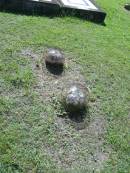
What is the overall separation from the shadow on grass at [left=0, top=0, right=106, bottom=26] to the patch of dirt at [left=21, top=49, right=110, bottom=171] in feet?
7.80

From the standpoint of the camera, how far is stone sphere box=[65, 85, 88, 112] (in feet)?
18.1

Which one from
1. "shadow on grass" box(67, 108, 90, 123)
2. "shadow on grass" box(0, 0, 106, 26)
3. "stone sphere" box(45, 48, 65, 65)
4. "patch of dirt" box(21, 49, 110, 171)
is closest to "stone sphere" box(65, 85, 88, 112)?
"shadow on grass" box(67, 108, 90, 123)

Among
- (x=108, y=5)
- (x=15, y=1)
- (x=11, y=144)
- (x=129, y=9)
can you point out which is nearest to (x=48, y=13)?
(x=15, y=1)

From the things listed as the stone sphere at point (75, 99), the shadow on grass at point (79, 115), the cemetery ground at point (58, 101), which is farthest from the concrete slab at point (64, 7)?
the shadow on grass at point (79, 115)

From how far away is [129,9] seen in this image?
11836 millimetres

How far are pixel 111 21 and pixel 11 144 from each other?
597 cm

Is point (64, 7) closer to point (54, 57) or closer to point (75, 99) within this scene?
point (54, 57)

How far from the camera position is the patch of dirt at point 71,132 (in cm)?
489

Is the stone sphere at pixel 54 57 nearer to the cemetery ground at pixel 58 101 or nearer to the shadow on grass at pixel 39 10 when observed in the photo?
the cemetery ground at pixel 58 101

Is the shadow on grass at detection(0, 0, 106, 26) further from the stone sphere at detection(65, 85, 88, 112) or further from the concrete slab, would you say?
the stone sphere at detection(65, 85, 88, 112)

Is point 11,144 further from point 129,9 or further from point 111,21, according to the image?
point 129,9

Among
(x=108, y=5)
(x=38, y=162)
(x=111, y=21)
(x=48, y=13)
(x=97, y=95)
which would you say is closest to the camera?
(x=38, y=162)

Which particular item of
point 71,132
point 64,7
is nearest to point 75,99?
point 71,132

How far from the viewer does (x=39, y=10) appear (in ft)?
28.6
